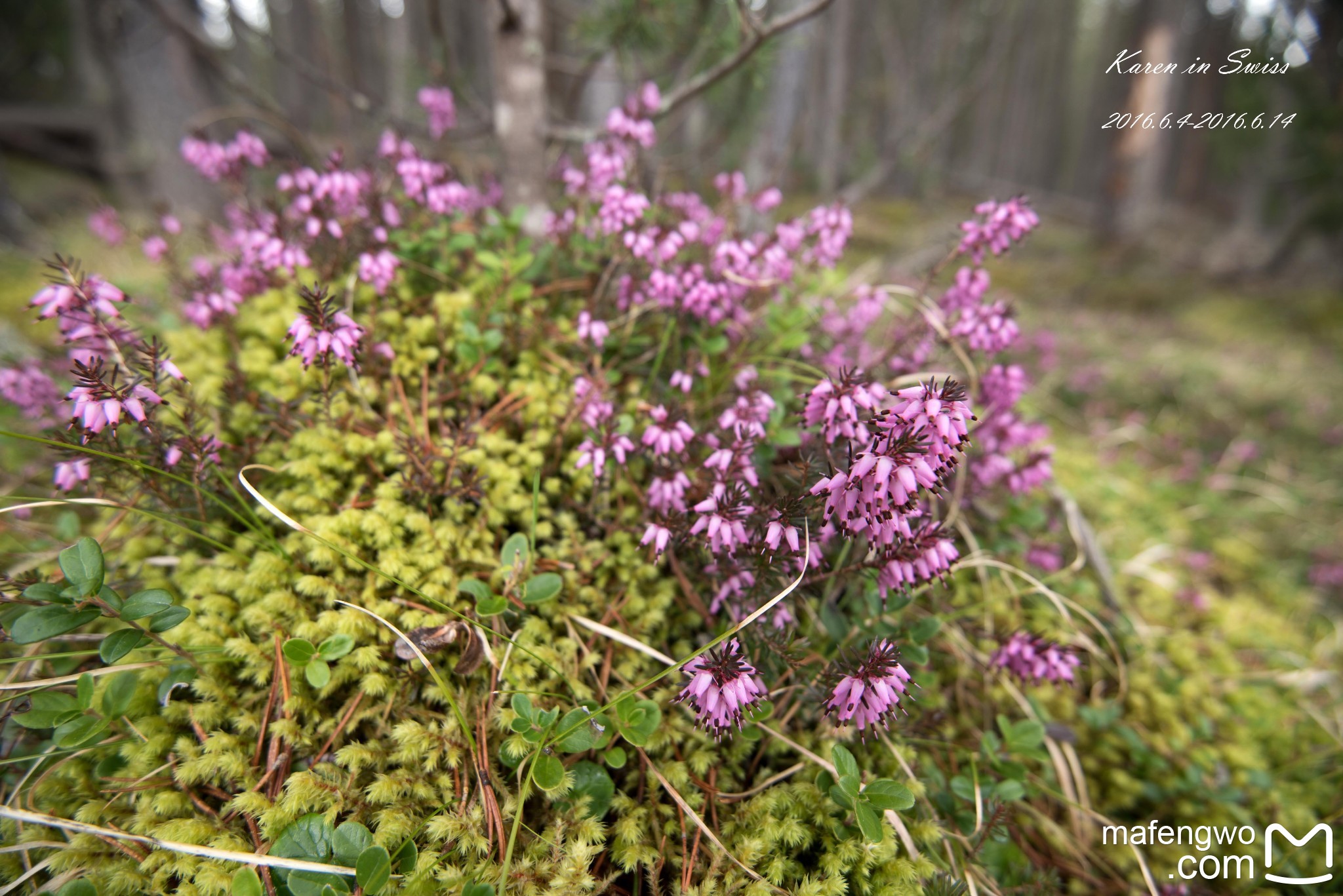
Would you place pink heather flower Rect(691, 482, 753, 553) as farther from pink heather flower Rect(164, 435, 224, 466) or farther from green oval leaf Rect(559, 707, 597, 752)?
pink heather flower Rect(164, 435, 224, 466)

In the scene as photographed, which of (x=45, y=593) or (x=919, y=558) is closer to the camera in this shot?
(x=45, y=593)

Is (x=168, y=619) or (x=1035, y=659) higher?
(x=1035, y=659)

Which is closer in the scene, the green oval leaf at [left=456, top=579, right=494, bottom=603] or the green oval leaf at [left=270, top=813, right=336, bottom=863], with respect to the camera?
the green oval leaf at [left=270, top=813, right=336, bottom=863]

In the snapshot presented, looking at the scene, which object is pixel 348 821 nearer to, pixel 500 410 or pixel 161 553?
pixel 161 553

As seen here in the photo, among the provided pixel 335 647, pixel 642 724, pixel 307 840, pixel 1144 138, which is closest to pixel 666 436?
pixel 642 724

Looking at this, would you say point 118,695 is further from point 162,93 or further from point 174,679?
point 162,93

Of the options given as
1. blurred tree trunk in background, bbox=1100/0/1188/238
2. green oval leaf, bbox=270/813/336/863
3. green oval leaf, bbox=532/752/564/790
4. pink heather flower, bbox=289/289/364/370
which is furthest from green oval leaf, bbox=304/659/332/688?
blurred tree trunk in background, bbox=1100/0/1188/238
